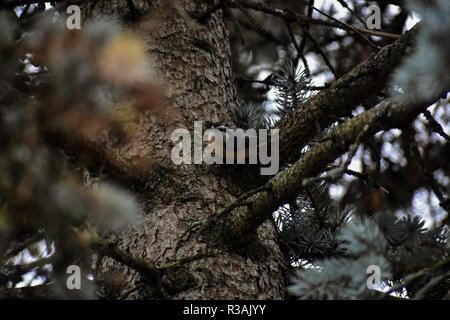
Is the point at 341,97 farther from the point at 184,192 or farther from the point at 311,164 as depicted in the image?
the point at 184,192

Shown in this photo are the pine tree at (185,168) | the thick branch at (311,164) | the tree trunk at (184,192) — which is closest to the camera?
the pine tree at (185,168)

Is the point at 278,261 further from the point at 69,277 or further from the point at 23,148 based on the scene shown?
the point at 23,148

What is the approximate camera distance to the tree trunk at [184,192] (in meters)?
1.30

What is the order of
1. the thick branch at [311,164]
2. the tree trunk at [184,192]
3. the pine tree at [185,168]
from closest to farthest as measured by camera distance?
the pine tree at [185,168] → the thick branch at [311,164] → the tree trunk at [184,192]

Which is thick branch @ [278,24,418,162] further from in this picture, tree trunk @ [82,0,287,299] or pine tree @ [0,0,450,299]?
tree trunk @ [82,0,287,299]

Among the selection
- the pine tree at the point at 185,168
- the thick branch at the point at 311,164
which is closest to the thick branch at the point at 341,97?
the pine tree at the point at 185,168

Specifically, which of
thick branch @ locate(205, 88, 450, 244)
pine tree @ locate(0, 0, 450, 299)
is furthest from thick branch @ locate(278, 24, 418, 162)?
thick branch @ locate(205, 88, 450, 244)

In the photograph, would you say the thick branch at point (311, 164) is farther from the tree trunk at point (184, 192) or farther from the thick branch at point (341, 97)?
the thick branch at point (341, 97)

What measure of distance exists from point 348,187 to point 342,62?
35.1 inches

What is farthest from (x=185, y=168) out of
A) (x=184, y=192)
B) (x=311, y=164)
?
(x=311, y=164)

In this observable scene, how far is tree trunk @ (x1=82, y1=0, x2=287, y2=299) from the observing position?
130 cm

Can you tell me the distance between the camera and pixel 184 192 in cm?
148

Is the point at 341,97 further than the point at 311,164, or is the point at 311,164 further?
the point at 341,97

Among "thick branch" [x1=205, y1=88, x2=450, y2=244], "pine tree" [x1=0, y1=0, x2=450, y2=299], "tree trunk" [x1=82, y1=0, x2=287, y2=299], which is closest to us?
"pine tree" [x1=0, y1=0, x2=450, y2=299]
